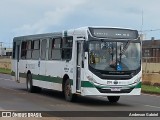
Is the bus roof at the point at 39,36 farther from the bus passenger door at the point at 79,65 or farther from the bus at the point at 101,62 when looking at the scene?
the bus passenger door at the point at 79,65

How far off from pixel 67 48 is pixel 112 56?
8.10 ft

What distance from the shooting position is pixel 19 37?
88.1 ft

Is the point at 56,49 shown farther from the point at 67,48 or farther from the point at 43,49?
the point at 43,49

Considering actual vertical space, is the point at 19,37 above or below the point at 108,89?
above

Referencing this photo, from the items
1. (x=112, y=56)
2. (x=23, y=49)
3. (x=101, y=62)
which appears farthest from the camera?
(x=23, y=49)

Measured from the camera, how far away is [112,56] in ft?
57.7

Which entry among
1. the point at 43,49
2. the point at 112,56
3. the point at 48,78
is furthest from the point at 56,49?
the point at 112,56

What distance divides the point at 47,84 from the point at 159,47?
28856 millimetres

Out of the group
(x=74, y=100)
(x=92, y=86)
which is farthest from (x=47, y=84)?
(x=92, y=86)

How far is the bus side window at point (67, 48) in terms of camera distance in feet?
62.3

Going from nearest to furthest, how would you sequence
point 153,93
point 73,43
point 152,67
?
1. point 73,43
2. point 153,93
3. point 152,67

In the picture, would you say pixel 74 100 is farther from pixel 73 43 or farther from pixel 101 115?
pixel 101 115

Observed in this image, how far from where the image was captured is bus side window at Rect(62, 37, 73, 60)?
62.3ft

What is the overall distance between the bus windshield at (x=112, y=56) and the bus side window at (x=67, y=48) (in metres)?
1.69
